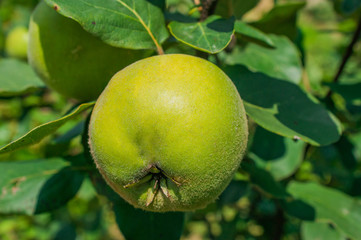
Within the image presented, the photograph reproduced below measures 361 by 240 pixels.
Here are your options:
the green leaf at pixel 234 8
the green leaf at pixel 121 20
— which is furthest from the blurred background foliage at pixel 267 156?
the green leaf at pixel 121 20

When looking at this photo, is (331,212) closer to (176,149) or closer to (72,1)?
(176,149)

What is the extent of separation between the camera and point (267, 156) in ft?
5.04

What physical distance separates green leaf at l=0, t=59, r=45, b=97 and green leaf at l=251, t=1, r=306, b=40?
2.78 ft

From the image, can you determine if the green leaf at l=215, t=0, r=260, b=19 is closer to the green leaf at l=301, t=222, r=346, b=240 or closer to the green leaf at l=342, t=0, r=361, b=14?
the green leaf at l=342, t=0, r=361, b=14

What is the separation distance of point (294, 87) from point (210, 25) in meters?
0.35

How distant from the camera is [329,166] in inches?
86.7

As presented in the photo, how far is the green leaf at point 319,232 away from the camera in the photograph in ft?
4.90

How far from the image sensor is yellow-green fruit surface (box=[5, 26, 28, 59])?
84.2 inches

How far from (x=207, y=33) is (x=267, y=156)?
32.0 inches

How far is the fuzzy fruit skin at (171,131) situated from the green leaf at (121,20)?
147 millimetres

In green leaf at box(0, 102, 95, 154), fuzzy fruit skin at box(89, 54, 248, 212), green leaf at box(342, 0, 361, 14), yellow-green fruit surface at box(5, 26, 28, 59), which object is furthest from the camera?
yellow-green fruit surface at box(5, 26, 28, 59)

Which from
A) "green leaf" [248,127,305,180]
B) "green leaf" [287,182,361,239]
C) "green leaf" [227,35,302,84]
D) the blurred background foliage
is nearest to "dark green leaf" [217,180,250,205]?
the blurred background foliage

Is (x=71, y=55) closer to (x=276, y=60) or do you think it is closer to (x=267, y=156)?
(x=276, y=60)

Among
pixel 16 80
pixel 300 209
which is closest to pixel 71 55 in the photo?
pixel 16 80
